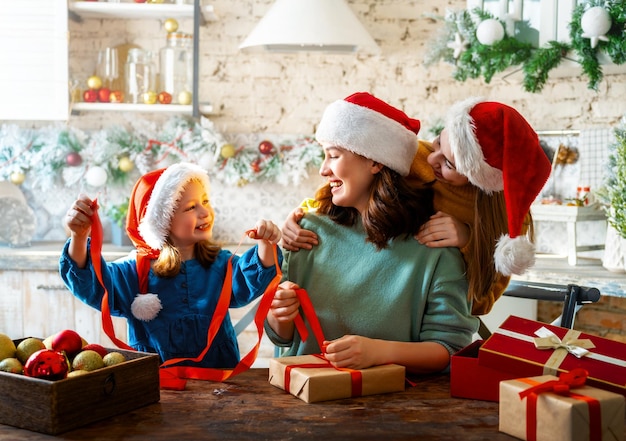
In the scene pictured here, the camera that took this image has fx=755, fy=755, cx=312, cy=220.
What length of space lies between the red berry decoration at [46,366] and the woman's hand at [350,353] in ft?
1.78

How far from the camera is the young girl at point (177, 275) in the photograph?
2051 mm

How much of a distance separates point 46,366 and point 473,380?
0.84 m

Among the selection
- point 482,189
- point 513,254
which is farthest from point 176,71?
point 513,254

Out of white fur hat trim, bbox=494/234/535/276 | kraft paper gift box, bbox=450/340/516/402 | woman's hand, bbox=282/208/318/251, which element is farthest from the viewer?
woman's hand, bbox=282/208/318/251

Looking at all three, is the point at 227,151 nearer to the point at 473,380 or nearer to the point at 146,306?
the point at 146,306

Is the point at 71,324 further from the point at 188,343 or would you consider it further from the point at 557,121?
the point at 557,121

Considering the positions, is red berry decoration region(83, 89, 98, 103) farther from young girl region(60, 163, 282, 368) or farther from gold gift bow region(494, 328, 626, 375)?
gold gift bow region(494, 328, 626, 375)

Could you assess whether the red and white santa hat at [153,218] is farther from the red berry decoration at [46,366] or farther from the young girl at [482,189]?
the red berry decoration at [46,366]

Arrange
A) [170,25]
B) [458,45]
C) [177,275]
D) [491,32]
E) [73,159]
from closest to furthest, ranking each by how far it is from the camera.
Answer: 1. [177,275]
2. [491,32]
3. [458,45]
4. [170,25]
5. [73,159]

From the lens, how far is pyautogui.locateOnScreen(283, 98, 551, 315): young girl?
1.73 m

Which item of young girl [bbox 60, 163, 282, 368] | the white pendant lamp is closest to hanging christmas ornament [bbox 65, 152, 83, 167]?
the white pendant lamp

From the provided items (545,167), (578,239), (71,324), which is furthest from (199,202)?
(578,239)

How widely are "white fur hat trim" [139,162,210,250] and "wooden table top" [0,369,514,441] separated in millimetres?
556

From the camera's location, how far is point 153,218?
6.72ft
